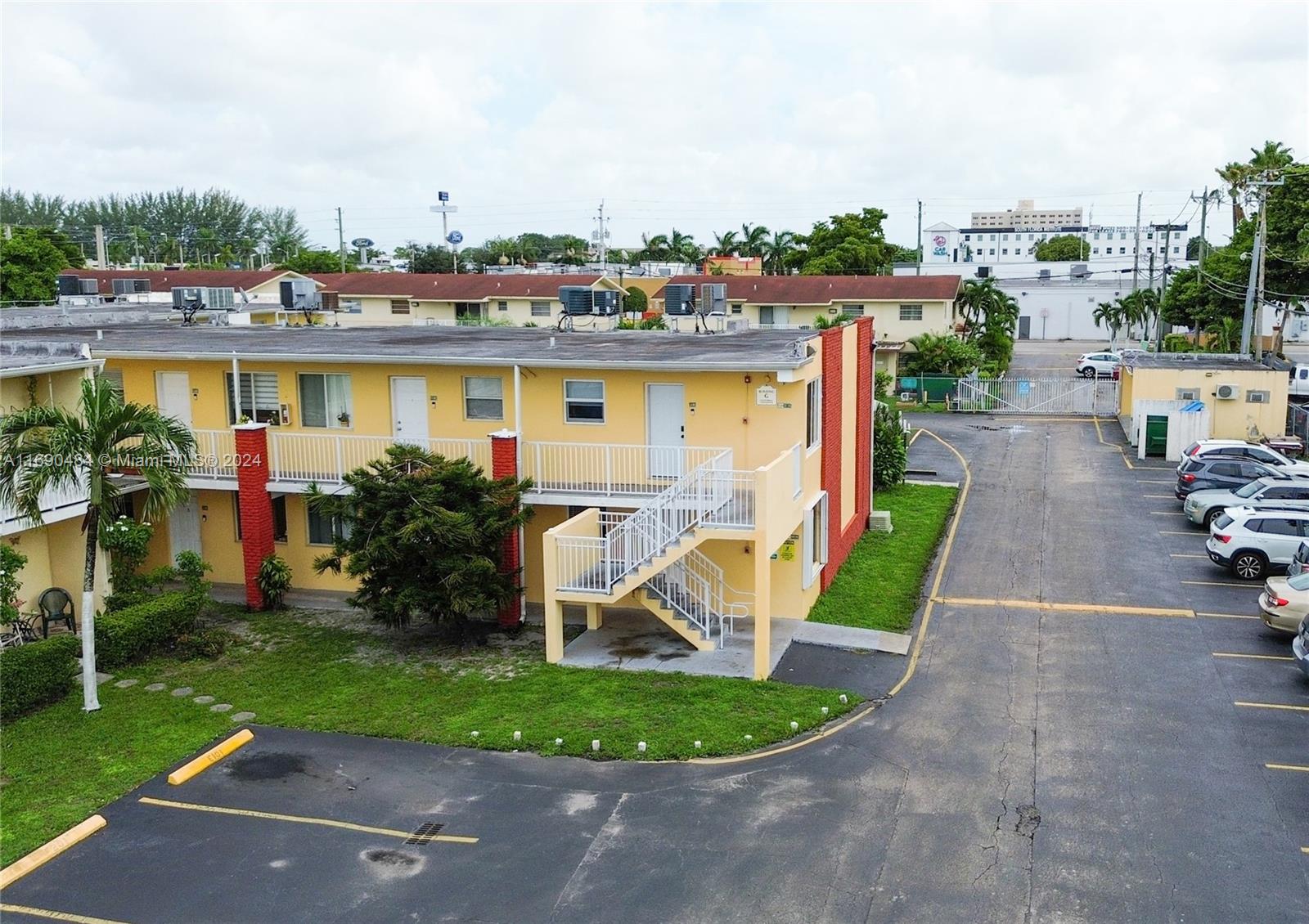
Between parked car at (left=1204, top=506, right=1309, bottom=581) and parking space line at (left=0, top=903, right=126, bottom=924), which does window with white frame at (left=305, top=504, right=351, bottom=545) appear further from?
parked car at (left=1204, top=506, right=1309, bottom=581)

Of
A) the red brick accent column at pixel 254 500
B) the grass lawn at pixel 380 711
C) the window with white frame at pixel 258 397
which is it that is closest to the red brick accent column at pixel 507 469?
the grass lawn at pixel 380 711

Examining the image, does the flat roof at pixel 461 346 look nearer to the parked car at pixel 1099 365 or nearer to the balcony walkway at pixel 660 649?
the balcony walkway at pixel 660 649

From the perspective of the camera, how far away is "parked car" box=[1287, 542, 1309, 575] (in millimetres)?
23109

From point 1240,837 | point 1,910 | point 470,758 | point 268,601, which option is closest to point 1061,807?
point 1240,837

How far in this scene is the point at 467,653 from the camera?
71.0ft

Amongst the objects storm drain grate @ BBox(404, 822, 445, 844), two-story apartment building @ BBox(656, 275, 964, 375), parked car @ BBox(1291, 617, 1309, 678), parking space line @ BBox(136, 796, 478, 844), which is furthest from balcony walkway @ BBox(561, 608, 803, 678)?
two-story apartment building @ BBox(656, 275, 964, 375)

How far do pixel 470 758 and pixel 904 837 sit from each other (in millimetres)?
6303

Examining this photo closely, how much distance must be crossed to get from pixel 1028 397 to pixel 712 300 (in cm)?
3043

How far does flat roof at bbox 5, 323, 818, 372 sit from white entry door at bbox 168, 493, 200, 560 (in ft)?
11.6

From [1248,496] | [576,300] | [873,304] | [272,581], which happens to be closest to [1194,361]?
[1248,496]

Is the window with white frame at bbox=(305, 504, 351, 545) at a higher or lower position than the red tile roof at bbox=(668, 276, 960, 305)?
lower

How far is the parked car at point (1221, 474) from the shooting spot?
3200cm

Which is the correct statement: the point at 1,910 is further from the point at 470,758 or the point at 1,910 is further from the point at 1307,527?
the point at 1307,527

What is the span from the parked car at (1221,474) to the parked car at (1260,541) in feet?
19.5
